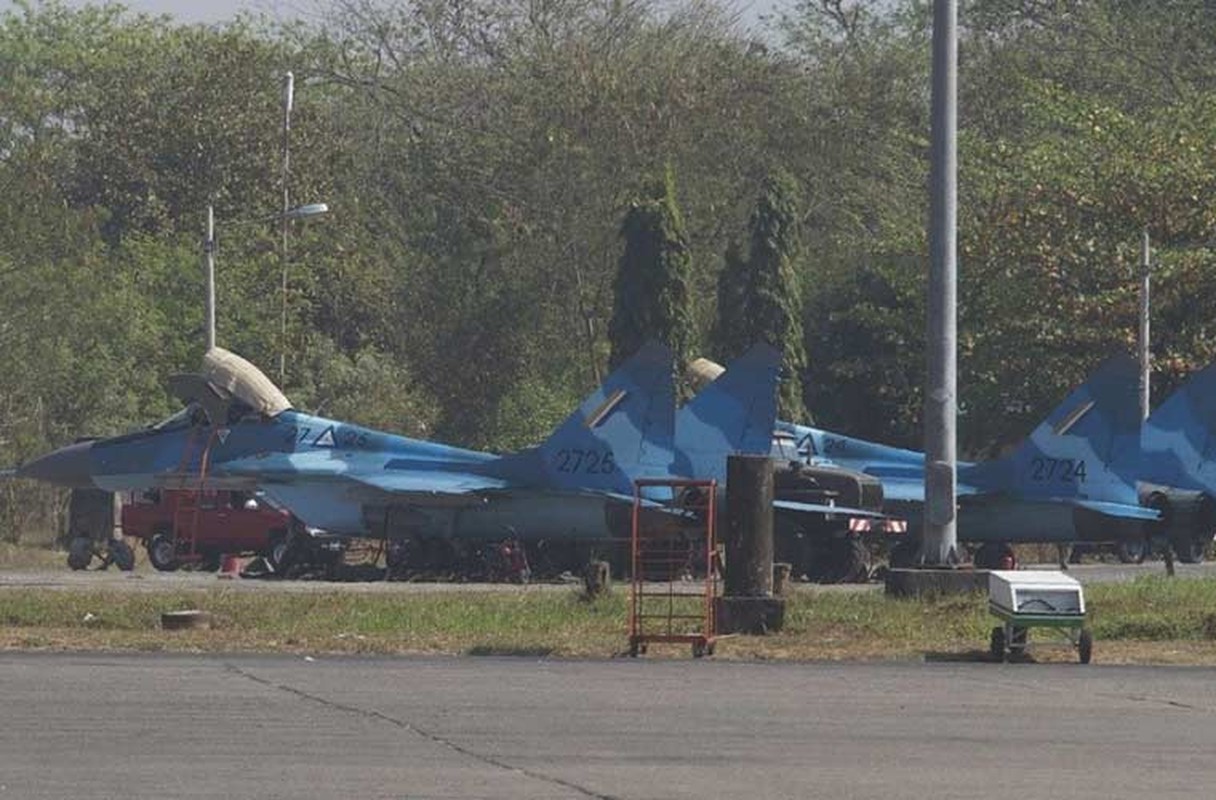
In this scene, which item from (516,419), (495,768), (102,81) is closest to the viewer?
(495,768)

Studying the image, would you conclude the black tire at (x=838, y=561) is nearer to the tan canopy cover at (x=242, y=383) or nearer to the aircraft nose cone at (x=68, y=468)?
the tan canopy cover at (x=242, y=383)

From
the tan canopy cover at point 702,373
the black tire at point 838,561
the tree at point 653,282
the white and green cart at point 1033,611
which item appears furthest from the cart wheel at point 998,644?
the tree at point 653,282

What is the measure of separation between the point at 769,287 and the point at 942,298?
3426 cm

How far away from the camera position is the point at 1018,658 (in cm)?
2241

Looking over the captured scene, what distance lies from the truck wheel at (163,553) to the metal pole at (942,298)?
17.6 meters

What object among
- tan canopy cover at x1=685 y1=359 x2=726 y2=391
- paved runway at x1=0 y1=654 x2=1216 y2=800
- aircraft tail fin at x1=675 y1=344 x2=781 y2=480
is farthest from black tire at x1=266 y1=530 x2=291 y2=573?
paved runway at x1=0 y1=654 x2=1216 y2=800

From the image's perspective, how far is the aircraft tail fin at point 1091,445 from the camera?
39000 millimetres

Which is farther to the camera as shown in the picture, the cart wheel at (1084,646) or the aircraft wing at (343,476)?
the aircraft wing at (343,476)

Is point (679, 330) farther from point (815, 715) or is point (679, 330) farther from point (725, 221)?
point (815, 715)

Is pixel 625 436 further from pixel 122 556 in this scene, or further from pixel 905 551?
pixel 122 556

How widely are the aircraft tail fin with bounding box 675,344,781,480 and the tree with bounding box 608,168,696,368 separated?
18.7 m

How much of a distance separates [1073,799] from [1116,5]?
69.3 metres

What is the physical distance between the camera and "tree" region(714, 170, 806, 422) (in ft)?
199

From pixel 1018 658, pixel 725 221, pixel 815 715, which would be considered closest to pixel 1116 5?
pixel 725 221
